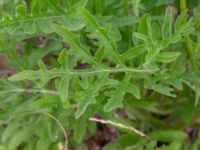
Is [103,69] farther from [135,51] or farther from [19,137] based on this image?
[19,137]

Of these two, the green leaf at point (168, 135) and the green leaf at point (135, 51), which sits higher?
the green leaf at point (135, 51)

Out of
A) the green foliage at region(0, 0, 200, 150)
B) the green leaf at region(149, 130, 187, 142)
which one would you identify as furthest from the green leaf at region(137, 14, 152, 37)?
the green leaf at region(149, 130, 187, 142)

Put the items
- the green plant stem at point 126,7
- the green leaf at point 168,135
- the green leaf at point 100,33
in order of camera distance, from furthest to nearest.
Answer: the green leaf at point 168,135 < the green plant stem at point 126,7 < the green leaf at point 100,33

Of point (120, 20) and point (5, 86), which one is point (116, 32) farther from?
point (5, 86)

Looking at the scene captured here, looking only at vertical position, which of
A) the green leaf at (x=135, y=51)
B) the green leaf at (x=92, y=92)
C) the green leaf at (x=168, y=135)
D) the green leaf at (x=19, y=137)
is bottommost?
the green leaf at (x=19, y=137)

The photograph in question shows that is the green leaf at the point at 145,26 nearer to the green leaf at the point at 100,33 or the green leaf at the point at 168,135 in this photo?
the green leaf at the point at 100,33

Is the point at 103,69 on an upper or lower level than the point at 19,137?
upper

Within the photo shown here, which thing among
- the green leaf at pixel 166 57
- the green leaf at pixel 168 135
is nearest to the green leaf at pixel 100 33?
the green leaf at pixel 166 57

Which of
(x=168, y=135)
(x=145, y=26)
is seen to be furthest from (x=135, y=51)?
(x=168, y=135)

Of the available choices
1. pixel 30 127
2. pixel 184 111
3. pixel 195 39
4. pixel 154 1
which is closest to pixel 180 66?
pixel 195 39
